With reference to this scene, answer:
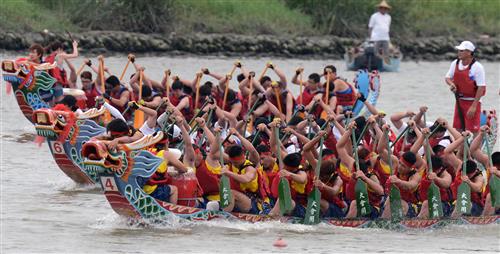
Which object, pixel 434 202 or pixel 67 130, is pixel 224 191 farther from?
pixel 67 130

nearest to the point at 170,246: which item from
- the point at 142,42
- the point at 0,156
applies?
the point at 0,156

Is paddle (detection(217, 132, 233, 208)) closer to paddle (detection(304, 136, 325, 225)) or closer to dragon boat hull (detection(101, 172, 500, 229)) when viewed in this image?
dragon boat hull (detection(101, 172, 500, 229))

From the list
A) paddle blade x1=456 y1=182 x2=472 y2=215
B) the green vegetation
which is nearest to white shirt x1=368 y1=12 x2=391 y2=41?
the green vegetation

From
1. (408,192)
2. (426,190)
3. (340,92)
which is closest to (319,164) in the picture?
(408,192)

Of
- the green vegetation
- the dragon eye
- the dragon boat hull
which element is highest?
the dragon eye

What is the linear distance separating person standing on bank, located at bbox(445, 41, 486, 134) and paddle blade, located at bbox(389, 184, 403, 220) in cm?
286

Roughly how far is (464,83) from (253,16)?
18144 mm

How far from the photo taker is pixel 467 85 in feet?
51.9

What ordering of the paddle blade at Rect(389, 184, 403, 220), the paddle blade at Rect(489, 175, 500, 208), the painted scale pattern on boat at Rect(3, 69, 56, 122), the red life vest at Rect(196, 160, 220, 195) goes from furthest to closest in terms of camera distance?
the painted scale pattern on boat at Rect(3, 69, 56, 122), the paddle blade at Rect(489, 175, 500, 208), the paddle blade at Rect(389, 184, 403, 220), the red life vest at Rect(196, 160, 220, 195)

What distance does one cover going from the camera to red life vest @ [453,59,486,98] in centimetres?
1577

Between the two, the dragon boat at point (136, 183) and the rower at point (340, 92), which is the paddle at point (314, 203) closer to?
the dragon boat at point (136, 183)

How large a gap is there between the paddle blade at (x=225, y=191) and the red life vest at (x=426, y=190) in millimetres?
1925

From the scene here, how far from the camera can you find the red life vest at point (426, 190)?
13.4 meters

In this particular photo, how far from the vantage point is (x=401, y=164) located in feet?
43.5
